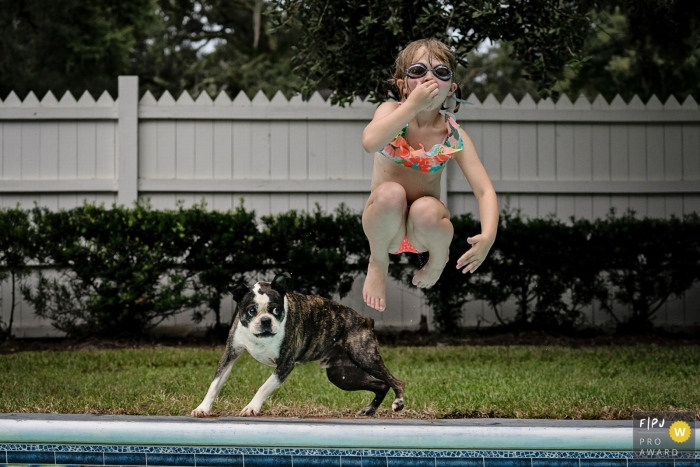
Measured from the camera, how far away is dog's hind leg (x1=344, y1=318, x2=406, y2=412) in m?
3.91

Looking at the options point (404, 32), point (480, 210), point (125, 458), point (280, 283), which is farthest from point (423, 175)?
point (404, 32)

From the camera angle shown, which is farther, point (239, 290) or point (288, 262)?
point (288, 262)

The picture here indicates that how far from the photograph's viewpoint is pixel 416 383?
571cm

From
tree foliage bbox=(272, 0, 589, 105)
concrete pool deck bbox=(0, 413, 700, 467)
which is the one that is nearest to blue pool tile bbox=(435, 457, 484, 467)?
concrete pool deck bbox=(0, 413, 700, 467)

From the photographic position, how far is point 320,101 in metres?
8.55

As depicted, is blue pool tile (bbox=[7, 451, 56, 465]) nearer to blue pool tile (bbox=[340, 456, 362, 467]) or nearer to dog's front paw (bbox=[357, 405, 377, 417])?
blue pool tile (bbox=[340, 456, 362, 467])

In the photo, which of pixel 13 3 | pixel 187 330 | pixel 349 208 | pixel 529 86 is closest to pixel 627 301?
pixel 349 208

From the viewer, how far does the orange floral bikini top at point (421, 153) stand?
11.0 feet

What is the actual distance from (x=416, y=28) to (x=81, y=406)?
3246mm

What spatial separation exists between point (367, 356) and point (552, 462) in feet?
3.34

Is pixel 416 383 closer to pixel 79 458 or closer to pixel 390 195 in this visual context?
pixel 390 195

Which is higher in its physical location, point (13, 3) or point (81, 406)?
point (13, 3)

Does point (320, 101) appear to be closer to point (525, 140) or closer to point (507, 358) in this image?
point (525, 140)

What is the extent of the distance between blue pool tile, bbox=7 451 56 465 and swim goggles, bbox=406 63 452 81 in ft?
6.80
